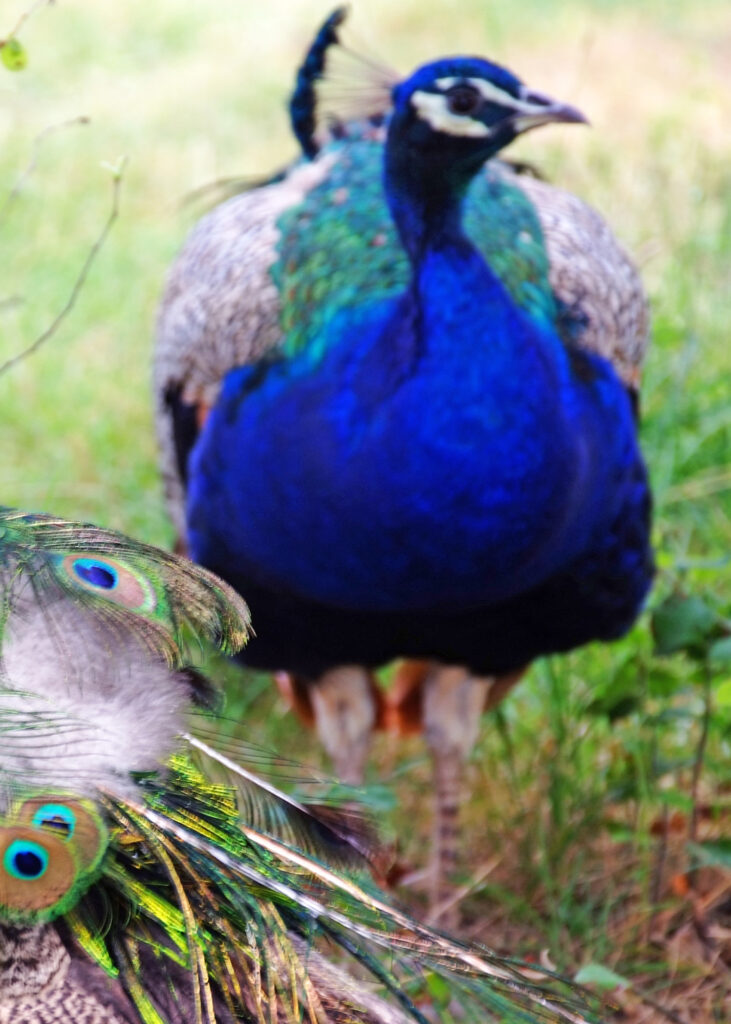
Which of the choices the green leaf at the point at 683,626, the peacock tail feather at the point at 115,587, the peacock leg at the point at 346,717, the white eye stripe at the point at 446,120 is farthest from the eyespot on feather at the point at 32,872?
the peacock leg at the point at 346,717

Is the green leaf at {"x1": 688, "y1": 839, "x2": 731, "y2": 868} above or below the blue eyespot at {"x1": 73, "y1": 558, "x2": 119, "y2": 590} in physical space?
below

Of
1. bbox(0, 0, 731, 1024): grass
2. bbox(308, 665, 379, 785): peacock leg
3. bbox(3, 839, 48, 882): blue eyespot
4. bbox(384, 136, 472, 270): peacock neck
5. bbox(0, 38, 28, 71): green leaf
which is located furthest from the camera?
bbox(308, 665, 379, 785): peacock leg

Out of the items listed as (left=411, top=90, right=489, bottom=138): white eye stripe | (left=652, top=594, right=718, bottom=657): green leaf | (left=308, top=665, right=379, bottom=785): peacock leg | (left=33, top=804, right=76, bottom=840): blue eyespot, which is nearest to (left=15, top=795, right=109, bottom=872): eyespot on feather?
(left=33, top=804, right=76, bottom=840): blue eyespot

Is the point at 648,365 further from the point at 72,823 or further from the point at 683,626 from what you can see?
the point at 72,823

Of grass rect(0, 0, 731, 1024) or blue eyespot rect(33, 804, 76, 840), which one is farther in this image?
grass rect(0, 0, 731, 1024)

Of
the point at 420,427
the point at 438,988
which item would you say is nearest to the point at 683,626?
the point at 420,427

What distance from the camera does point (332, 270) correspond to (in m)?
1.96

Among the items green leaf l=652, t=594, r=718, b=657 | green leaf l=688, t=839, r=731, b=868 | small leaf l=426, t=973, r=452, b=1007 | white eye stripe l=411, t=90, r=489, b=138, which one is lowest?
green leaf l=688, t=839, r=731, b=868

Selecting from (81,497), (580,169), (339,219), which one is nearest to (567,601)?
(339,219)

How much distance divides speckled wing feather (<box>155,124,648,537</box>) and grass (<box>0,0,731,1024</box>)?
0.39 meters

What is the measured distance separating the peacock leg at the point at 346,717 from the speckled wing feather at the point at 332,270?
0.37m

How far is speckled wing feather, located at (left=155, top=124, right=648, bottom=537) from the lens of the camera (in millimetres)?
1947

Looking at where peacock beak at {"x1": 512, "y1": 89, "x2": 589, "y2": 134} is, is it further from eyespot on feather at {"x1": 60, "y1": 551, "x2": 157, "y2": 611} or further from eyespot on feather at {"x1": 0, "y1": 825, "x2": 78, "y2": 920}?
eyespot on feather at {"x1": 0, "y1": 825, "x2": 78, "y2": 920}

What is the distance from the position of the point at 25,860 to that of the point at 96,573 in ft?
0.74
